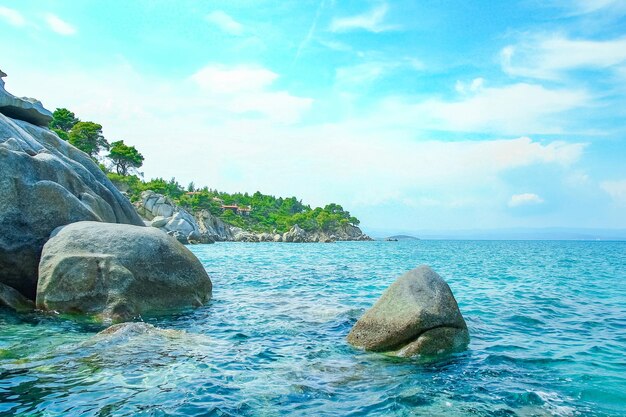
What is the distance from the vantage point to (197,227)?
7881 cm

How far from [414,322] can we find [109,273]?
821 cm

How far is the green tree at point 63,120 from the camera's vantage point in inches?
3181

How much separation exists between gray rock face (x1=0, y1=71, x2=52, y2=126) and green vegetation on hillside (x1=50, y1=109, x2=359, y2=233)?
5642 cm

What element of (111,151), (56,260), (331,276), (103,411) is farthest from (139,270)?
(111,151)

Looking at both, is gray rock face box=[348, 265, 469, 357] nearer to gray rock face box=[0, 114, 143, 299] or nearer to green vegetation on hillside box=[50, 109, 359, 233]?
gray rock face box=[0, 114, 143, 299]

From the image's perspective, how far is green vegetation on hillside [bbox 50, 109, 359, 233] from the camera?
81125 mm

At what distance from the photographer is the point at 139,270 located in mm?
12789

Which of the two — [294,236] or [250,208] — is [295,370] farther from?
[250,208]

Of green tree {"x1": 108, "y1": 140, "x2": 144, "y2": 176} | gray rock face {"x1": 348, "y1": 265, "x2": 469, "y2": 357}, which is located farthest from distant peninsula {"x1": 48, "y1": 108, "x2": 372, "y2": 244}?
gray rock face {"x1": 348, "y1": 265, "x2": 469, "y2": 357}

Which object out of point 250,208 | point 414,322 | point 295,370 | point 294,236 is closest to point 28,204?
point 295,370

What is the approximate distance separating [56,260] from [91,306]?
165 centimetres

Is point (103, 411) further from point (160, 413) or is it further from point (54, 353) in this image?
point (54, 353)

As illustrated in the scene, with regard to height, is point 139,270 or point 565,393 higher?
point 139,270

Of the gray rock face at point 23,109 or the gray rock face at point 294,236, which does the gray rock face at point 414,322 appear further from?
the gray rock face at point 294,236
